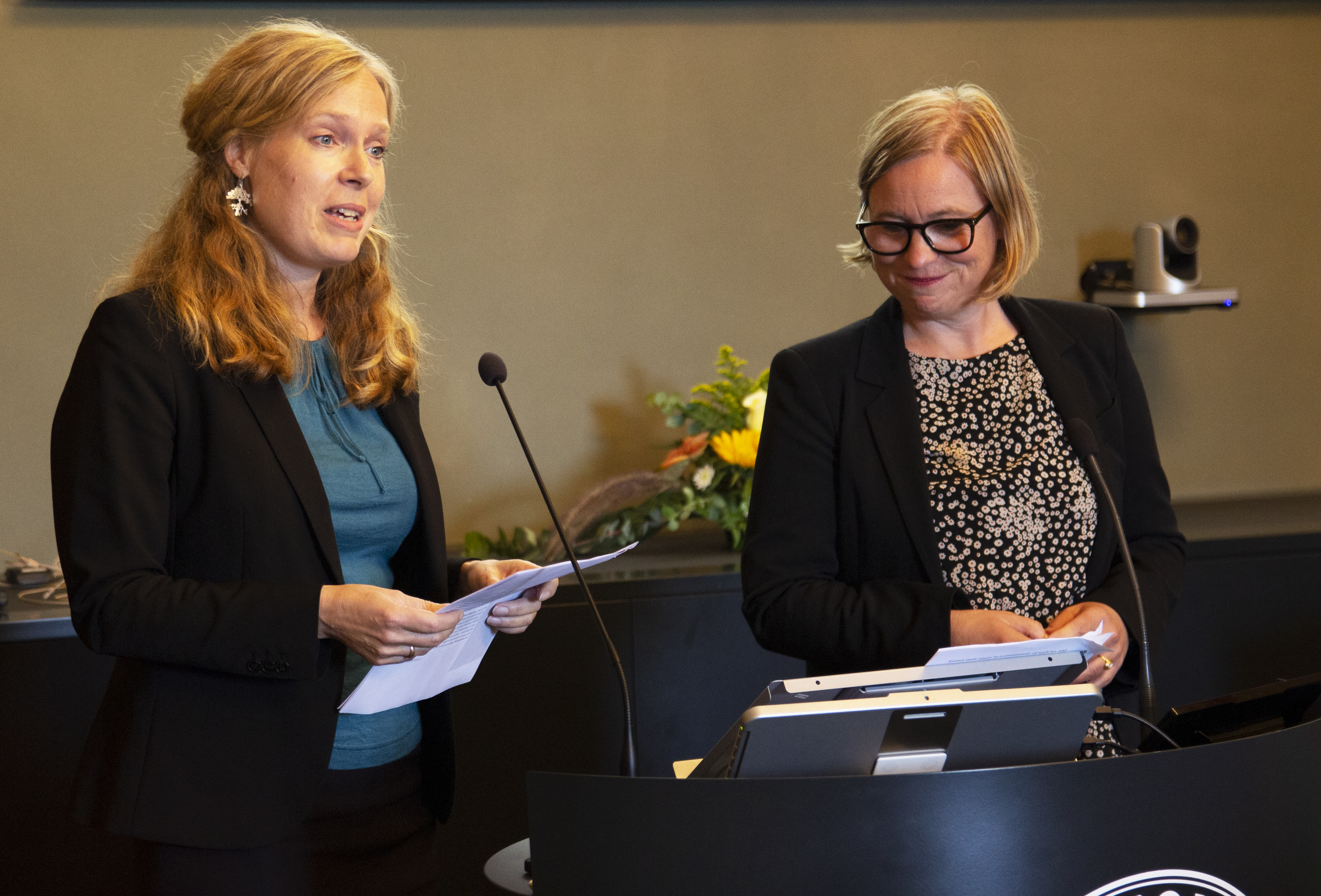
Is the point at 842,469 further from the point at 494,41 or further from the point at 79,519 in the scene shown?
the point at 494,41

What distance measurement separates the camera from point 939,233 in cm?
170

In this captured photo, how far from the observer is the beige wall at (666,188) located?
9.25ft

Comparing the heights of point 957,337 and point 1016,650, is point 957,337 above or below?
above

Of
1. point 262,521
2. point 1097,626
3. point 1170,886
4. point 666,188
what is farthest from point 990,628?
point 666,188

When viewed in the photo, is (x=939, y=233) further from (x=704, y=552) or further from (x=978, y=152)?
(x=704, y=552)

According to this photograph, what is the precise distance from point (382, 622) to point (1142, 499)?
110cm

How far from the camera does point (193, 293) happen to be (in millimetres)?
1508

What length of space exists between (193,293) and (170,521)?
280 millimetres

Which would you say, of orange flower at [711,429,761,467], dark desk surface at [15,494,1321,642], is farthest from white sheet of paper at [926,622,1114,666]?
orange flower at [711,429,761,467]

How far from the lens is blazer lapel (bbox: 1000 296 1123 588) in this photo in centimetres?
172

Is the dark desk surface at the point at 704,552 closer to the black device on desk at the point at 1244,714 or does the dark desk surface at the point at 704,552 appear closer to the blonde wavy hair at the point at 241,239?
the blonde wavy hair at the point at 241,239

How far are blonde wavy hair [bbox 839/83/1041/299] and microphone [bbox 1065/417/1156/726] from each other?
0.79ft

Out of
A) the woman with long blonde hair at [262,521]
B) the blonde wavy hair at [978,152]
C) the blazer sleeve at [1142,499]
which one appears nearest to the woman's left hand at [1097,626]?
the blazer sleeve at [1142,499]

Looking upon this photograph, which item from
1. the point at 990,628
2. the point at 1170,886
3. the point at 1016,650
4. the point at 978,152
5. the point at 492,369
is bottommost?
the point at 1170,886
